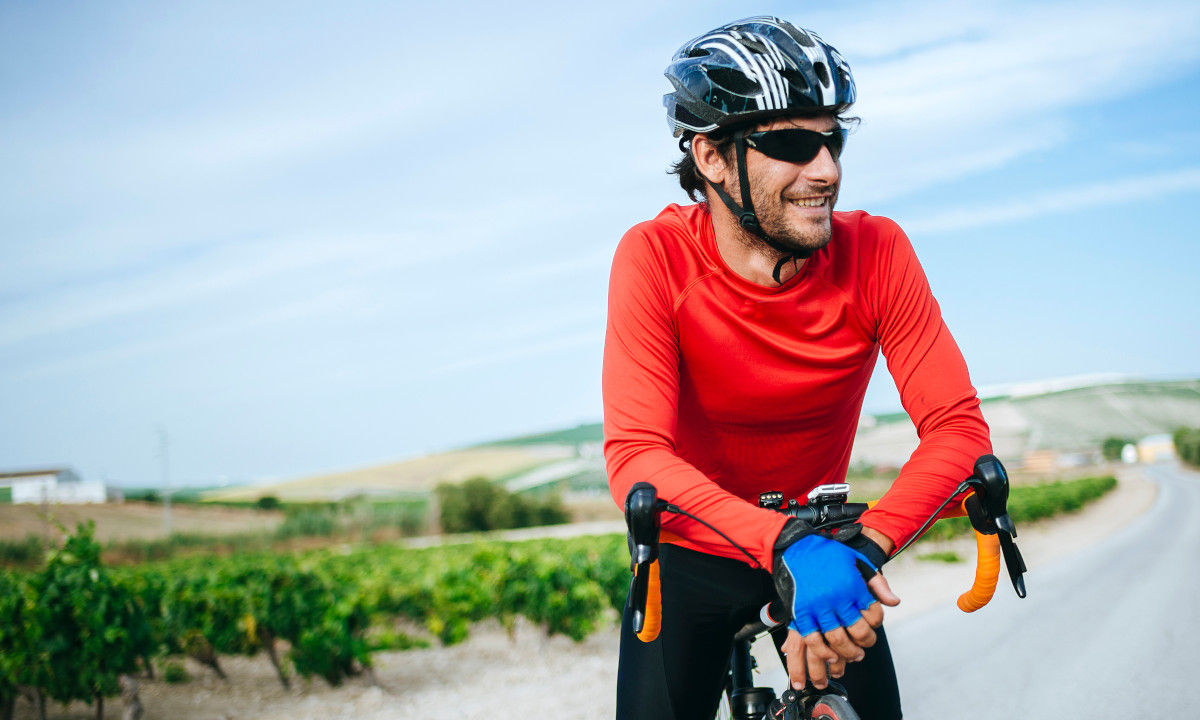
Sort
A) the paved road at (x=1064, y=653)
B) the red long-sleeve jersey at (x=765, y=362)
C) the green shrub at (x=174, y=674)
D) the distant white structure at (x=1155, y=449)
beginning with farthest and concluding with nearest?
the distant white structure at (x=1155, y=449), the green shrub at (x=174, y=674), the paved road at (x=1064, y=653), the red long-sleeve jersey at (x=765, y=362)

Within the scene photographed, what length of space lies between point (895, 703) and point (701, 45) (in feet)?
6.20

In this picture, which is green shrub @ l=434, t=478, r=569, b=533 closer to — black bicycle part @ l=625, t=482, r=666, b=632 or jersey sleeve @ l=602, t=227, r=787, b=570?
jersey sleeve @ l=602, t=227, r=787, b=570

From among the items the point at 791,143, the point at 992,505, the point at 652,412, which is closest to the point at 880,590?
the point at 992,505

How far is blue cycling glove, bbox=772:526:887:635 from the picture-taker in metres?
1.79

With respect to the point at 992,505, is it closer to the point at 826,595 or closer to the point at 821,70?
Result: the point at 826,595

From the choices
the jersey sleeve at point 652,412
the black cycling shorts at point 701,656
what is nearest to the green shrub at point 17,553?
the black cycling shorts at point 701,656

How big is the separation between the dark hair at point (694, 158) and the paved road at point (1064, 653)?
4389 millimetres

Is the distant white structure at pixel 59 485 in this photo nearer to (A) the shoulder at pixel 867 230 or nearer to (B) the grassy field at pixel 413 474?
(B) the grassy field at pixel 413 474

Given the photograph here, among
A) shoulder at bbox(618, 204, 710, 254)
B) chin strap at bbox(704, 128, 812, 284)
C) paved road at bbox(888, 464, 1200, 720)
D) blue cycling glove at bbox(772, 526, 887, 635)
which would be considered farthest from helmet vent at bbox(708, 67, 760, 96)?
paved road at bbox(888, 464, 1200, 720)

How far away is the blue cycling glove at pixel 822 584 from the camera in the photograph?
1788 millimetres

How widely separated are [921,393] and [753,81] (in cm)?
88

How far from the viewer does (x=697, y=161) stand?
2.48 metres

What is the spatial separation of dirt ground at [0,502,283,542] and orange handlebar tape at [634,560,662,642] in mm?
38623

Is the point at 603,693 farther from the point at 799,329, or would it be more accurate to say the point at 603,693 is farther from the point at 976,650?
the point at 799,329
